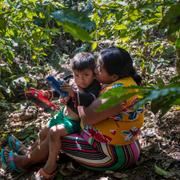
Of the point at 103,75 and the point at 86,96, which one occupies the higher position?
the point at 103,75

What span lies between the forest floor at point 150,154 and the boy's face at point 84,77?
638 mm

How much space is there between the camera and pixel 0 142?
3607 mm

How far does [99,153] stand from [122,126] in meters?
0.27

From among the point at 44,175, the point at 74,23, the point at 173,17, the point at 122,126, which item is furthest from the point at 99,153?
the point at 74,23

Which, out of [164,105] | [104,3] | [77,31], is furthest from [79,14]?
[104,3]

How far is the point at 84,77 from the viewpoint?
8.94 feet

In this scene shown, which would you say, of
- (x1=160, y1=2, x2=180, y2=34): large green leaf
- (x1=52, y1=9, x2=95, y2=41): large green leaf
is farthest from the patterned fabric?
(x1=52, y1=9, x2=95, y2=41): large green leaf

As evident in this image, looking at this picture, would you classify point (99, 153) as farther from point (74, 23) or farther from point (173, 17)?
point (74, 23)

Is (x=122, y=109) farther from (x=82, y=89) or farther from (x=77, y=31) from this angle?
(x=77, y=31)

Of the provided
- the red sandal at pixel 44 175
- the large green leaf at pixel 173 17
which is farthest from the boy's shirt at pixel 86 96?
the large green leaf at pixel 173 17

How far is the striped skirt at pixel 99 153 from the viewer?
8.80 ft

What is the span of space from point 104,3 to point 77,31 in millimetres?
1722

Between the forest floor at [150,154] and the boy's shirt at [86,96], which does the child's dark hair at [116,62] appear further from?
the forest floor at [150,154]

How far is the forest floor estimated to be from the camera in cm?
273
